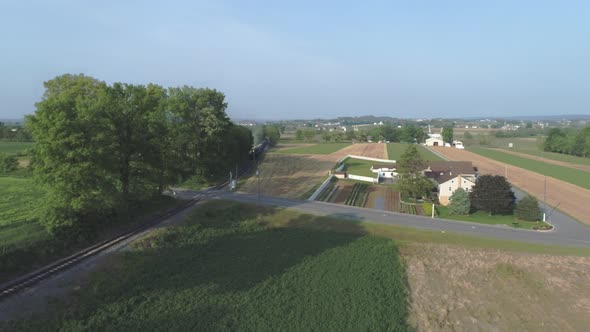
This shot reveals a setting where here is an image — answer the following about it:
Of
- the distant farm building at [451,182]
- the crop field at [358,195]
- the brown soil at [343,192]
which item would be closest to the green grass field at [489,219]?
the distant farm building at [451,182]

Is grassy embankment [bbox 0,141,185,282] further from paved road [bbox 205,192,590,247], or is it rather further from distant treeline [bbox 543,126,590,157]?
distant treeline [bbox 543,126,590,157]

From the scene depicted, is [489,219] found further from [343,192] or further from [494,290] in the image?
[494,290]

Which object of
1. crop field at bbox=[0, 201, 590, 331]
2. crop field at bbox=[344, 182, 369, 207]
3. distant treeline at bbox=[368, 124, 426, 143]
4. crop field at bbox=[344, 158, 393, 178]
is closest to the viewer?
crop field at bbox=[0, 201, 590, 331]

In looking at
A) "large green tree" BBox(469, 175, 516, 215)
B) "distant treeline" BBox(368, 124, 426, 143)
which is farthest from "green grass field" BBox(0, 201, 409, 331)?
"distant treeline" BBox(368, 124, 426, 143)

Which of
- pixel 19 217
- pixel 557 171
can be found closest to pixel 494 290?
pixel 19 217

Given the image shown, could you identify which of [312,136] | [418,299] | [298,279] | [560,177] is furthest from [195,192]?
[312,136]

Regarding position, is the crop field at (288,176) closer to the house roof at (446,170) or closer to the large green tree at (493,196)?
the house roof at (446,170)

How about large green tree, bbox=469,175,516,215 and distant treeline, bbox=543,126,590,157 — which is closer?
large green tree, bbox=469,175,516,215
